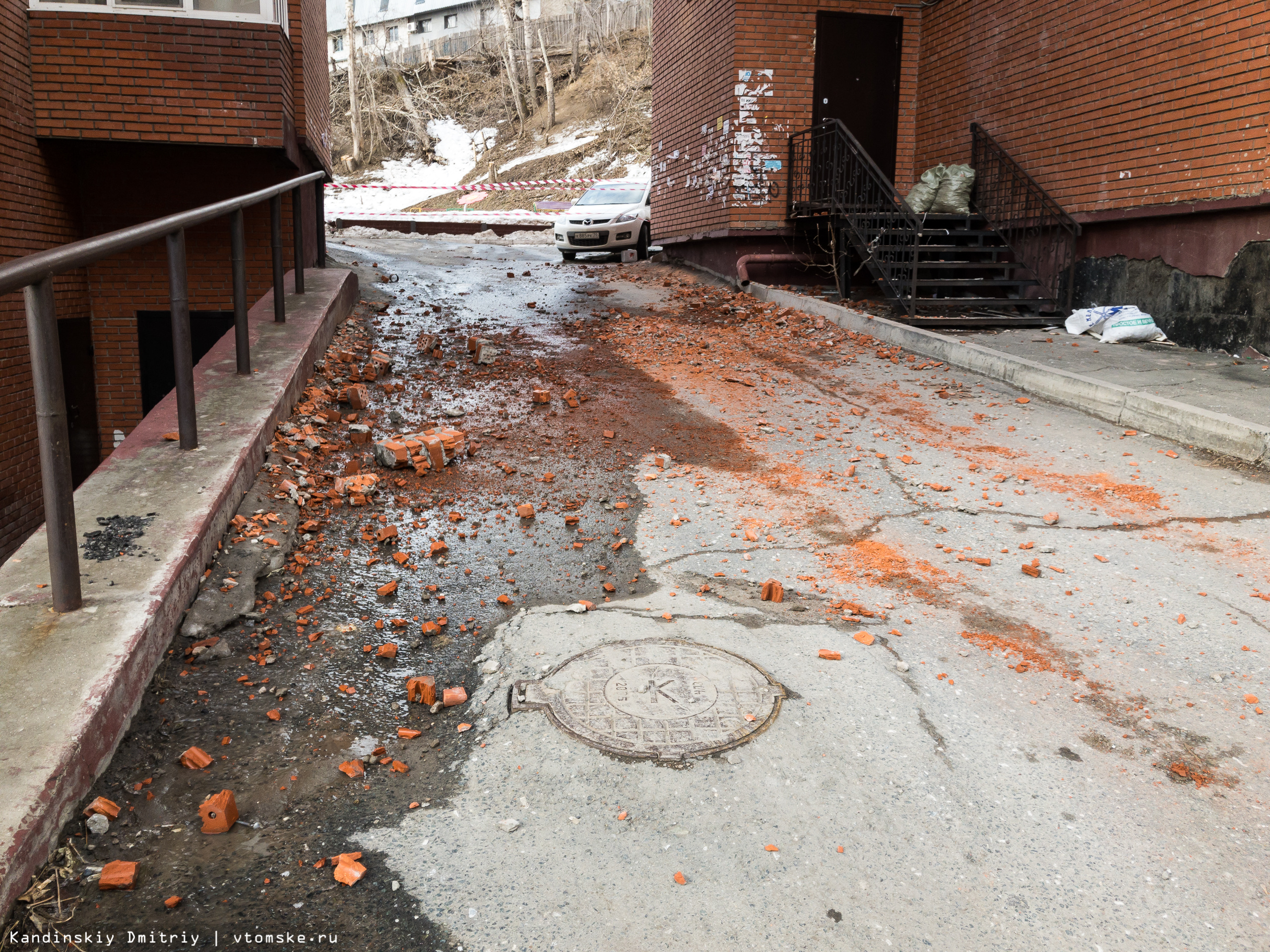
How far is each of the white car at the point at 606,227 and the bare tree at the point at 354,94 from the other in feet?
73.8

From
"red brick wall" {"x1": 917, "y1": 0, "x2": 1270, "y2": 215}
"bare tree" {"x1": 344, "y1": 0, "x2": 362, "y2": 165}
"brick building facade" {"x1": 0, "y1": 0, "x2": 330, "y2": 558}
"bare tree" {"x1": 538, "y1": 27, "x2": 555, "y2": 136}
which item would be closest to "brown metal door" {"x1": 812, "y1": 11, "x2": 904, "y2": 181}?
"red brick wall" {"x1": 917, "y1": 0, "x2": 1270, "y2": 215}

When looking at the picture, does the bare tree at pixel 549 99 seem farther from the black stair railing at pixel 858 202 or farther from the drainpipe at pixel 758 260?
the drainpipe at pixel 758 260

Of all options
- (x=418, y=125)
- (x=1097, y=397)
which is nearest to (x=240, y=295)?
(x=1097, y=397)

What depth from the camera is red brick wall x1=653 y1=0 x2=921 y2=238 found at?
1200cm

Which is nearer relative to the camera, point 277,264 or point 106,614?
point 106,614

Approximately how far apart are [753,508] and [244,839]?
2912 mm

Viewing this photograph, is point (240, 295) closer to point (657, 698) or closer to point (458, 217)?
point (657, 698)

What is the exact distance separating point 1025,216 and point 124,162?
10.4 meters

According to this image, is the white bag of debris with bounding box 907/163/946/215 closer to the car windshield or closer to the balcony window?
the car windshield

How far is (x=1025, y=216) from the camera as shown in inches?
411

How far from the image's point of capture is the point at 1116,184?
905cm

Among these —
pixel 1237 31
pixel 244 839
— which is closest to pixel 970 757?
pixel 244 839

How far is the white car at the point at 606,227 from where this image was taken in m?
17.0

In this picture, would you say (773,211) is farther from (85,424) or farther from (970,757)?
(970,757)
